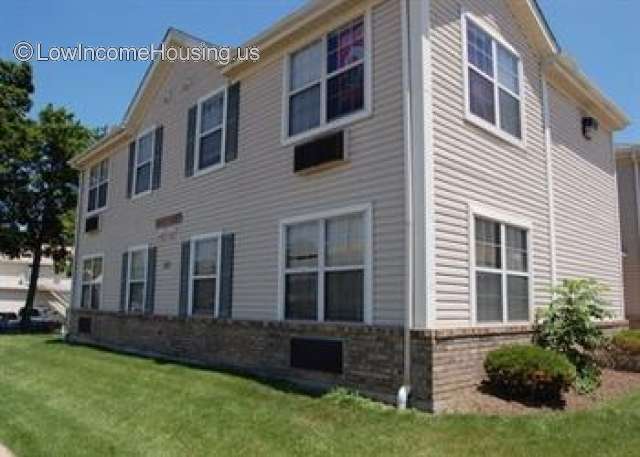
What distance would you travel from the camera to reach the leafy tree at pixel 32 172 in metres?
27.4

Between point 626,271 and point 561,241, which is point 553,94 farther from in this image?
point 626,271

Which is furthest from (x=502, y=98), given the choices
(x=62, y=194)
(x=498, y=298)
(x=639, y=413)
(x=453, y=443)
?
(x=62, y=194)

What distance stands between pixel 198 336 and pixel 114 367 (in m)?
1.84

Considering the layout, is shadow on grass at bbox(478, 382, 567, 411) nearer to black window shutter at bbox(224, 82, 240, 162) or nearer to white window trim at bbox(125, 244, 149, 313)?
black window shutter at bbox(224, 82, 240, 162)

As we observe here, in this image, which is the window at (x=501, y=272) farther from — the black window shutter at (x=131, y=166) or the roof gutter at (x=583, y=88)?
the black window shutter at (x=131, y=166)

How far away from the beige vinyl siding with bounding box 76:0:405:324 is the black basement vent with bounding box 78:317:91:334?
4.12ft

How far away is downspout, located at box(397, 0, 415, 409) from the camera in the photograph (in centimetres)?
824

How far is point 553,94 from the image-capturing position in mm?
13016

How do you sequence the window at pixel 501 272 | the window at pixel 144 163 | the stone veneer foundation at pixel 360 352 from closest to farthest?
the stone veneer foundation at pixel 360 352 → the window at pixel 501 272 → the window at pixel 144 163

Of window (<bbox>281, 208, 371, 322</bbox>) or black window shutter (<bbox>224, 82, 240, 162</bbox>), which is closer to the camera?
window (<bbox>281, 208, 371, 322</bbox>)

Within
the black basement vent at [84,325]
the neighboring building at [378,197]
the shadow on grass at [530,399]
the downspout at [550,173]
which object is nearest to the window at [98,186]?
the black basement vent at [84,325]

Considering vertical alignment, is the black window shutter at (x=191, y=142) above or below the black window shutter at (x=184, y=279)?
above

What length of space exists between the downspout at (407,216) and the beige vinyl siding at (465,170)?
1.27 feet

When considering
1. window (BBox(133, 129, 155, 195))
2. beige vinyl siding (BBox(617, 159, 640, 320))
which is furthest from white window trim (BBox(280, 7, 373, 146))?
beige vinyl siding (BBox(617, 159, 640, 320))
